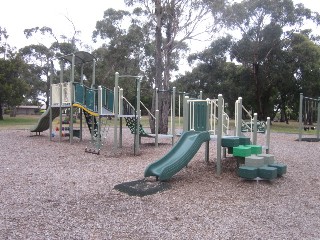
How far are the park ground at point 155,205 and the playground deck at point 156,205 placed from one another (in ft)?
0.03

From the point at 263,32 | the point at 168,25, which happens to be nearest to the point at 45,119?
the point at 168,25

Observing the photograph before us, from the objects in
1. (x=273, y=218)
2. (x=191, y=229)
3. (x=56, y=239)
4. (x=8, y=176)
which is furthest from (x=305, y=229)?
(x=8, y=176)

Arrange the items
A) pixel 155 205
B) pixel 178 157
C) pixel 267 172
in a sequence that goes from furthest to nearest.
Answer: pixel 178 157, pixel 267 172, pixel 155 205

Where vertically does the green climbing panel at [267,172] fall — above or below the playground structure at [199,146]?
below

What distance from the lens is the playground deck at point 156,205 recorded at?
14.4 ft

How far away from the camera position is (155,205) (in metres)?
5.55

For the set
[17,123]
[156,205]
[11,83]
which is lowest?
[156,205]

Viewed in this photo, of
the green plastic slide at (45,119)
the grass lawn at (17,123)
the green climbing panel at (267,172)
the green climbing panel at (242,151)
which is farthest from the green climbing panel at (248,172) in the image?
the grass lawn at (17,123)

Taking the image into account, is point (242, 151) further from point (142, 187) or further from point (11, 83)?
point (11, 83)

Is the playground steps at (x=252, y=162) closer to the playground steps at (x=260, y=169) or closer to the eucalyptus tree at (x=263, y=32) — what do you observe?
the playground steps at (x=260, y=169)

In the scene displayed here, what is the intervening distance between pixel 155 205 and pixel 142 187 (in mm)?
1070

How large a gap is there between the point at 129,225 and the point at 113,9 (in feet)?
125

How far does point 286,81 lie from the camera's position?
33812 mm

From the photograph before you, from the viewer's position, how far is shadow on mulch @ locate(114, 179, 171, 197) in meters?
6.24
